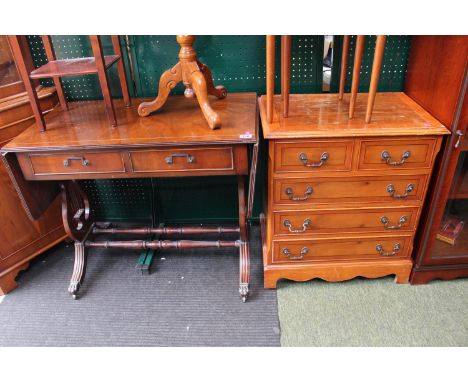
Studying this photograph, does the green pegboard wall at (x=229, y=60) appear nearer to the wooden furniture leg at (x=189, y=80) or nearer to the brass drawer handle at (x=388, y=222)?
the wooden furniture leg at (x=189, y=80)

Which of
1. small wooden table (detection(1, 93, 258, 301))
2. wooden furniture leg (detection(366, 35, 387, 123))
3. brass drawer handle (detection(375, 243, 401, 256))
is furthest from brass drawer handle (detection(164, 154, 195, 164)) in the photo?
brass drawer handle (detection(375, 243, 401, 256))

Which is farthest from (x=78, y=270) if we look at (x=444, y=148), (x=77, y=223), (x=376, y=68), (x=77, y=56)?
(x=444, y=148)

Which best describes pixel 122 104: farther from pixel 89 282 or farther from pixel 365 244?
pixel 365 244

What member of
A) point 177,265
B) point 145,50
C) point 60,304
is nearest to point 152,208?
point 177,265

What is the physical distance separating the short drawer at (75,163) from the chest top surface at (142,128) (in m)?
0.05

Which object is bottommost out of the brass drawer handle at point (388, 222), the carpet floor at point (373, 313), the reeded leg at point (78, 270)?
the carpet floor at point (373, 313)

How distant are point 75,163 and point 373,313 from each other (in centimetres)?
168

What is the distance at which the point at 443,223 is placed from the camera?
76.1 inches

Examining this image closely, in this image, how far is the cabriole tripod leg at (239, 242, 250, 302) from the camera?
202cm

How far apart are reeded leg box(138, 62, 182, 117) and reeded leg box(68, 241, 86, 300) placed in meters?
0.95

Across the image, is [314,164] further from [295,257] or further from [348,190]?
[295,257]

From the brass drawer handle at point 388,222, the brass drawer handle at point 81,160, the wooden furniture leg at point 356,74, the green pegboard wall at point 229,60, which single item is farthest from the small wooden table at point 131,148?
the brass drawer handle at point 388,222

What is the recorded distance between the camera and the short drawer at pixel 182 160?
165cm

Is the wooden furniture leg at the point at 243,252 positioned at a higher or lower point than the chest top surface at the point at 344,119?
lower
